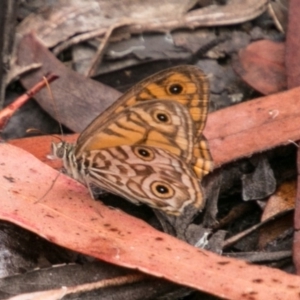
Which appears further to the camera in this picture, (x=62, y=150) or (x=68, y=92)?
(x=68, y=92)

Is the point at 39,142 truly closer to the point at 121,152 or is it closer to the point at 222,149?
the point at 121,152

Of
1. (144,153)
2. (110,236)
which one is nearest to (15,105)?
(144,153)

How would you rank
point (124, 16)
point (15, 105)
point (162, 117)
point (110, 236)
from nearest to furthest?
point (110, 236) → point (162, 117) → point (15, 105) → point (124, 16)

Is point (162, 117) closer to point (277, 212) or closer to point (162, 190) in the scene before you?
point (162, 190)

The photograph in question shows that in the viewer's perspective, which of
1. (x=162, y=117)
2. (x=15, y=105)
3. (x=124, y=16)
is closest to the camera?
(x=162, y=117)

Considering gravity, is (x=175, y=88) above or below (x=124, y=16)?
above

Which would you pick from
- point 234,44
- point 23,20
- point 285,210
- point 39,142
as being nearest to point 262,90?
point 234,44
